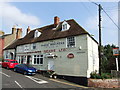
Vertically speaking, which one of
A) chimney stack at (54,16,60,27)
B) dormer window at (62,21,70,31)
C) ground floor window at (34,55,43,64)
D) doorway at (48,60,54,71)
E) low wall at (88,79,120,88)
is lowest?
low wall at (88,79,120,88)

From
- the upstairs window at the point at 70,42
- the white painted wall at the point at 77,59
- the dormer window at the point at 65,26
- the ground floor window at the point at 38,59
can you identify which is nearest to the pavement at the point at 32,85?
the white painted wall at the point at 77,59

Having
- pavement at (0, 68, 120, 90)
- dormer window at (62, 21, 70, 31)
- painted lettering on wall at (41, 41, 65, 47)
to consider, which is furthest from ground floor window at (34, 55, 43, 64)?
pavement at (0, 68, 120, 90)

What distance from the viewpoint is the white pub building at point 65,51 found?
16484 millimetres

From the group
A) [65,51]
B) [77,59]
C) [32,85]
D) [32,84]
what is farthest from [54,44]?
[32,85]

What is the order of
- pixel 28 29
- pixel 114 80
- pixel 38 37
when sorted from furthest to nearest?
pixel 28 29 → pixel 38 37 → pixel 114 80

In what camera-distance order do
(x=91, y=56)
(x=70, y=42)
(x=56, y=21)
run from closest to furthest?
(x=91, y=56), (x=70, y=42), (x=56, y=21)

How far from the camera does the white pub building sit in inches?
649

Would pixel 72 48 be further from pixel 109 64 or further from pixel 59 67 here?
pixel 109 64

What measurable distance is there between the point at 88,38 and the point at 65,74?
603 cm

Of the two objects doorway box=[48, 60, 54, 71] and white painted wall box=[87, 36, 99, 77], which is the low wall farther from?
doorway box=[48, 60, 54, 71]

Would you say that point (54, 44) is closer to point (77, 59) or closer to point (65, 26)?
point (65, 26)

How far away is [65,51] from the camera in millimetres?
18203

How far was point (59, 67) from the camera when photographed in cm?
1850

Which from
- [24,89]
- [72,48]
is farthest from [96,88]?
[24,89]
